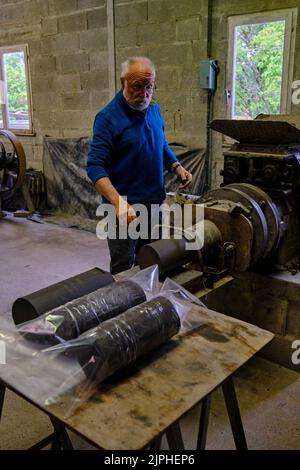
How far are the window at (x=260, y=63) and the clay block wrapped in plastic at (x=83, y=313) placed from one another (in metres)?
2.36

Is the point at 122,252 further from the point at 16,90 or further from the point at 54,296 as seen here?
the point at 16,90

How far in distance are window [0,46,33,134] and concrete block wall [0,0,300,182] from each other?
0.38ft

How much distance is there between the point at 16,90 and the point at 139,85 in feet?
12.2

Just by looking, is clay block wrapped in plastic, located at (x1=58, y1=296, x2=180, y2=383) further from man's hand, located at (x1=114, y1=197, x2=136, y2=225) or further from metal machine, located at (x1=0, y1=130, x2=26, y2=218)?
metal machine, located at (x1=0, y1=130, x2=26, y2=218)

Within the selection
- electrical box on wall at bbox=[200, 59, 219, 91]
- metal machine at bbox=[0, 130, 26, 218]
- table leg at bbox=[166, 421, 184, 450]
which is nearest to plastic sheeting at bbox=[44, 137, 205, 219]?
metal machine at bbox=[0, 130, 26, 218]

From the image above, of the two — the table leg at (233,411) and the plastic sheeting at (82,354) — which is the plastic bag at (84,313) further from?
the table leg at (233,411)

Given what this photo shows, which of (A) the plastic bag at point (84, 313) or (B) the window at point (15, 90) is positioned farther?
(B) the window at point (15, 90)

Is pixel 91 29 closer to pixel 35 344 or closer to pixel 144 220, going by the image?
pixel 144 220

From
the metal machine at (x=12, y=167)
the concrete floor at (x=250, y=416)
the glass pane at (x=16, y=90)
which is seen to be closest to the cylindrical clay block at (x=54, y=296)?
the concrete floor at (x=250, y=416)

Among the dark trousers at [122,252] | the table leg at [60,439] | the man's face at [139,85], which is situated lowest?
the table leg at [60,439]

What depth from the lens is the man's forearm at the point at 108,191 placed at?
1.71 m

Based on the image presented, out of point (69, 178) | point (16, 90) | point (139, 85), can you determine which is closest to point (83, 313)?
point (139, 85)

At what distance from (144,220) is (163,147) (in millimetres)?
383

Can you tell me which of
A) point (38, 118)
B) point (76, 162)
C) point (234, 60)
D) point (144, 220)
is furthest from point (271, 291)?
point (38, 118)
